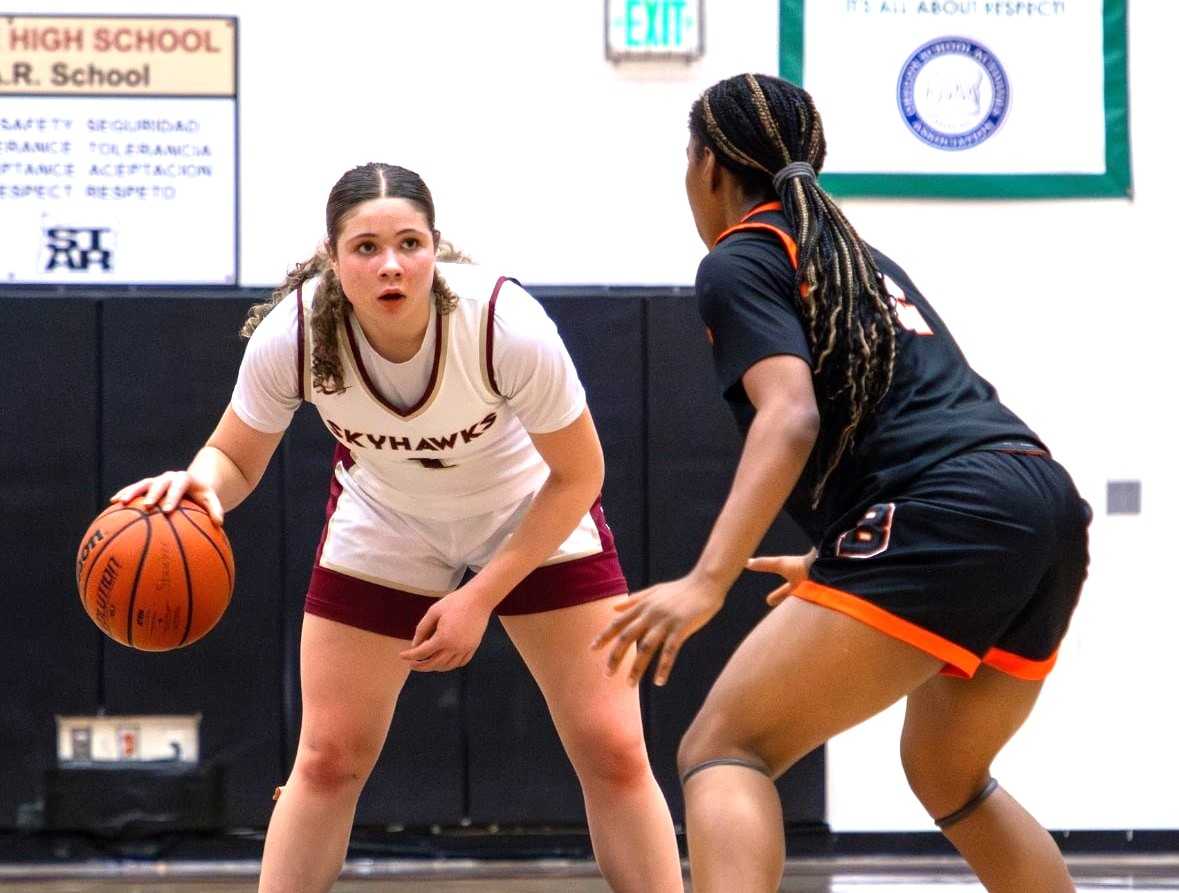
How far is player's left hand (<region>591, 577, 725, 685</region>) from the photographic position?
7.29 feet

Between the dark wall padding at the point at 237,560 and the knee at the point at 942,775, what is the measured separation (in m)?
2.76

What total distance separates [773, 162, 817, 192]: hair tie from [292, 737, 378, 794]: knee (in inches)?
56.4

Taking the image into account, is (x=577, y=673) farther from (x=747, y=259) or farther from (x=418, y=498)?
(x=747, y=259)

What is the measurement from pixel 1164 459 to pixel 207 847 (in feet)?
11.2

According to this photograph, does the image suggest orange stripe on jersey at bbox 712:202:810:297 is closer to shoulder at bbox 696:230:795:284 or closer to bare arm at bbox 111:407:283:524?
shoulder at bbox 696:230:795:284

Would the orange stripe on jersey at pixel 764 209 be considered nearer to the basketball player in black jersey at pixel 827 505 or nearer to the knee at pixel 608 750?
the basketball player in black jersey at pixel 827 505

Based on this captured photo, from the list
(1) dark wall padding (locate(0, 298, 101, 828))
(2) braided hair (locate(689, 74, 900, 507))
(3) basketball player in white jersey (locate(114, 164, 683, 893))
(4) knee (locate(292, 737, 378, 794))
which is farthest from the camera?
(1) dark wall padding (locate(0, 298, 101, 828))

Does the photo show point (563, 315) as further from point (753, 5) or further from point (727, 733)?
point (727, 733)

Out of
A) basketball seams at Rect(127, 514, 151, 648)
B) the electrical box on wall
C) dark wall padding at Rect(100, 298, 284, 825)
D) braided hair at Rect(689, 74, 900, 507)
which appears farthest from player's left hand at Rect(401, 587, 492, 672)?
the electrical box on wall

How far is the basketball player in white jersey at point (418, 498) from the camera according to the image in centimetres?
295

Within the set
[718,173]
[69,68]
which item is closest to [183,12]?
[69,68]

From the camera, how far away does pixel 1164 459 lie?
5266 mm

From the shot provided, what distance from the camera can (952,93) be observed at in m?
5.25

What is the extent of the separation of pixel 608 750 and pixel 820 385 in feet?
3.54
